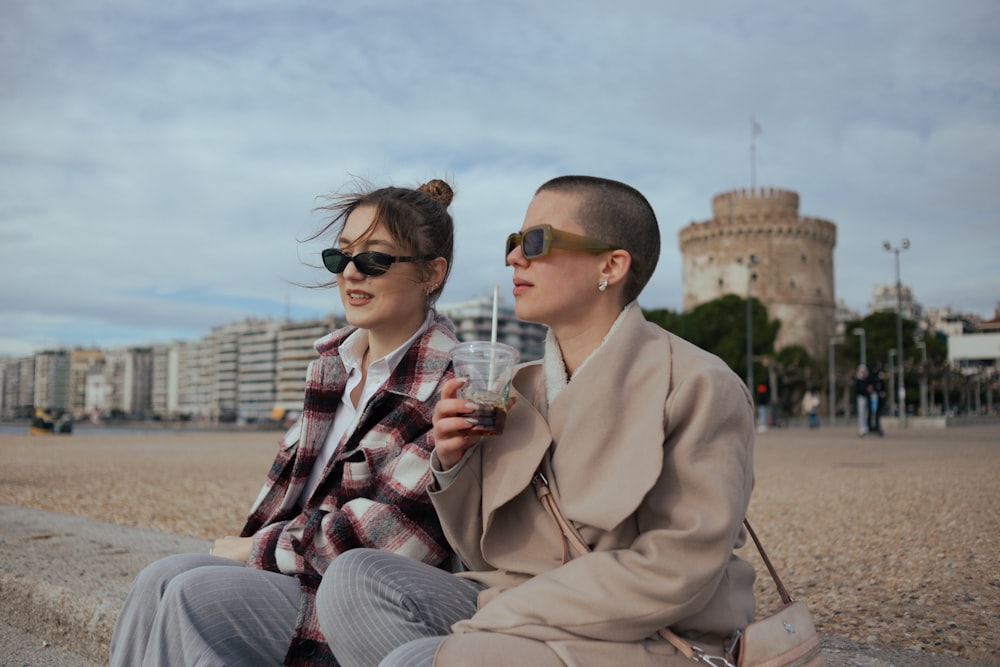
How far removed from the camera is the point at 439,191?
7.61 feet

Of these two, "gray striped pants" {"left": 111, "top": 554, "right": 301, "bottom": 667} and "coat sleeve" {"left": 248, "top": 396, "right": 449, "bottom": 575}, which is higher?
"coat sleeve" {"left": 248, "top": 396, "right": 449, "bottom": 575}

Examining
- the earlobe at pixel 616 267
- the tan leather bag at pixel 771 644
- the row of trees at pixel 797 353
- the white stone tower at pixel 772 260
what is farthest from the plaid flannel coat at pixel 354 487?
the white stone tower at pixel 772 260

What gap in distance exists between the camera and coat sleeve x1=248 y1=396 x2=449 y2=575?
1.90m

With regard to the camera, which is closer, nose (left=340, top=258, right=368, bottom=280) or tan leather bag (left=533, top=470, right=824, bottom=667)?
tan leather bag (left=533, top=470, right=824, bottom=667)

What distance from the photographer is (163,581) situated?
1.96m

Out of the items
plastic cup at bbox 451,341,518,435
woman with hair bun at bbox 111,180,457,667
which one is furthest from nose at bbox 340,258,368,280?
plastic cup at bbox 451,341,518,435

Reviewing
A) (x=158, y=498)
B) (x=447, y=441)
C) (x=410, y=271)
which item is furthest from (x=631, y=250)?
(x=158, y=498)

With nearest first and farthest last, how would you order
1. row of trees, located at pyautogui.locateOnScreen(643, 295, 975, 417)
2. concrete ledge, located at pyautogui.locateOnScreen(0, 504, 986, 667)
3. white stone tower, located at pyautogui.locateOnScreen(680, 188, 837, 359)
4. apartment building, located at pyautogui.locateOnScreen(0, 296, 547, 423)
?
concrete ledge, located at pyautogui.locateOnScreen(0, 504, 986, 667)
row of trees, located at pyautogui.locateOnScreen(643, 295, 975, 417)
white stone tower, located at pyautogui.locateOnScreen(680, 188, 837, 359)
apartment building, located at pyautogui.locateOnScreen(0, 296, 547, 423)

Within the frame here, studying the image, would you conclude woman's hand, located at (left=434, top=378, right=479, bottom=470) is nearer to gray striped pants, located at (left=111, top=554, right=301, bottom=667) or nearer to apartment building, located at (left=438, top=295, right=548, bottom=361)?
gray striped pants, located at (left=111, top=554, right=301, bottom=667)

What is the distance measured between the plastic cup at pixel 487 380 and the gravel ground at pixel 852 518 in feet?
5.19

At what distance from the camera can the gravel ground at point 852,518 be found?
2.88 meters

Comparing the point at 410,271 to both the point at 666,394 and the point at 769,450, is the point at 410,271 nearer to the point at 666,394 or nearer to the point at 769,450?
the point at 666,394

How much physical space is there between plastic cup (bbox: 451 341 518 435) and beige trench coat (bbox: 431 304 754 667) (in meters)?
0.09

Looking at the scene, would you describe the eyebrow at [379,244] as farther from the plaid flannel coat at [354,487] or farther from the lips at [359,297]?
the plaid flannel coat at [354,487]
